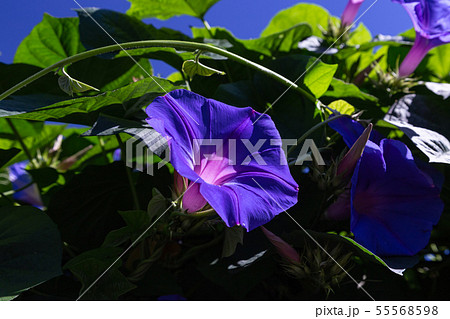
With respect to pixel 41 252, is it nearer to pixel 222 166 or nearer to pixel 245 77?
pixel 222 166

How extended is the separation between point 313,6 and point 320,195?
2.04 ft

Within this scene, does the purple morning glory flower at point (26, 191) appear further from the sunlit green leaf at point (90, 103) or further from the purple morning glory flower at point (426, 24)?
the purple morning glory flower at point (426, 24)

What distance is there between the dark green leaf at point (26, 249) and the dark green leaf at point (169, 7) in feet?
1.77

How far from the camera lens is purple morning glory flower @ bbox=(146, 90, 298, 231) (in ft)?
1.48

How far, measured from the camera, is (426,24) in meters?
0.76

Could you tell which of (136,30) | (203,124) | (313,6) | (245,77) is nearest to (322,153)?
(203,124)

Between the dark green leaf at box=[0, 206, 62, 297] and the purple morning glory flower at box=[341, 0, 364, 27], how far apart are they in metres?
0.72

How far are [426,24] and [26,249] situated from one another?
0.71m

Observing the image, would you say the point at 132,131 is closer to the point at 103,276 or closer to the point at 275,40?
the point at 103,276

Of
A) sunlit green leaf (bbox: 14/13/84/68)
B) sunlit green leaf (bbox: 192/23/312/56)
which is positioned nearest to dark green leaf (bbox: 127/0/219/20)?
sunlit green leaf (bbox: 192/23/312/56)

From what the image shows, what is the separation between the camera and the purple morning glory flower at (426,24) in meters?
0.72

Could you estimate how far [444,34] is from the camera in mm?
767

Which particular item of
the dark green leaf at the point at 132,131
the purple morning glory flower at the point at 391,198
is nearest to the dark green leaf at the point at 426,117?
the purple morning glory flower at the point at 391,198

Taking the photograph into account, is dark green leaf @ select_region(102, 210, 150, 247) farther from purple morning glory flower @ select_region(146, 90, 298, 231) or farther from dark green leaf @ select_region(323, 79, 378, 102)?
dark green leaf @ select_region(323, 79, 378, 102)
